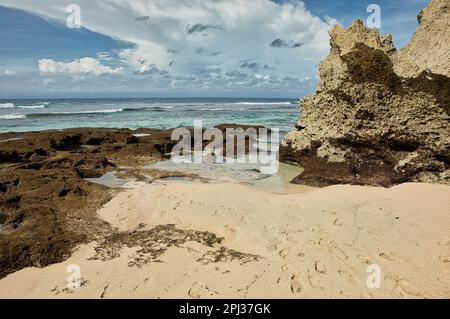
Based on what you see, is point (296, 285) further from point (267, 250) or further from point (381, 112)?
point (381, 112)

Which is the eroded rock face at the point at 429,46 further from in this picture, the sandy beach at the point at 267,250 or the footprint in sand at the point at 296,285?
the footprint in sand at the point at 296,285

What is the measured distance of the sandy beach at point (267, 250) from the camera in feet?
11.6

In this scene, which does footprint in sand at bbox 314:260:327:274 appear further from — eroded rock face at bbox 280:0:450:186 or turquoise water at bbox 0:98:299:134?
turquoise water at bbox 0:98:299:134

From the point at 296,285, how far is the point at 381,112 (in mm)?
5248

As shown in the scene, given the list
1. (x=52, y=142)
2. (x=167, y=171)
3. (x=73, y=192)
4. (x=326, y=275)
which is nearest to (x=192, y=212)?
(x=73, y=192)

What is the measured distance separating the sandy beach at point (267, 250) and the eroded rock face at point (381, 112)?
0.89m

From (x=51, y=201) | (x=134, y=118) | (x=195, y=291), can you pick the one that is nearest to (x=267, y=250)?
(x=195, y=291)

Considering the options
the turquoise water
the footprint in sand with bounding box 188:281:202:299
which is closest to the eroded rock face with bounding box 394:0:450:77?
the footprint in sand with bounding box 188:281:202:299

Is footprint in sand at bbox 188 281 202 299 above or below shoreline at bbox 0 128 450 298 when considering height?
below

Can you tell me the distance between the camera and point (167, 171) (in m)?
9.79

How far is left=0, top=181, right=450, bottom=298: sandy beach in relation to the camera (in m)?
3.52

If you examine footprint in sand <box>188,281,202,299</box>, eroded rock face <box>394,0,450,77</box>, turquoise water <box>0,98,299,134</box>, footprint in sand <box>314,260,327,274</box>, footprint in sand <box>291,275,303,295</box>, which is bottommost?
footprint in sand <box>188,281,202,299</box>
